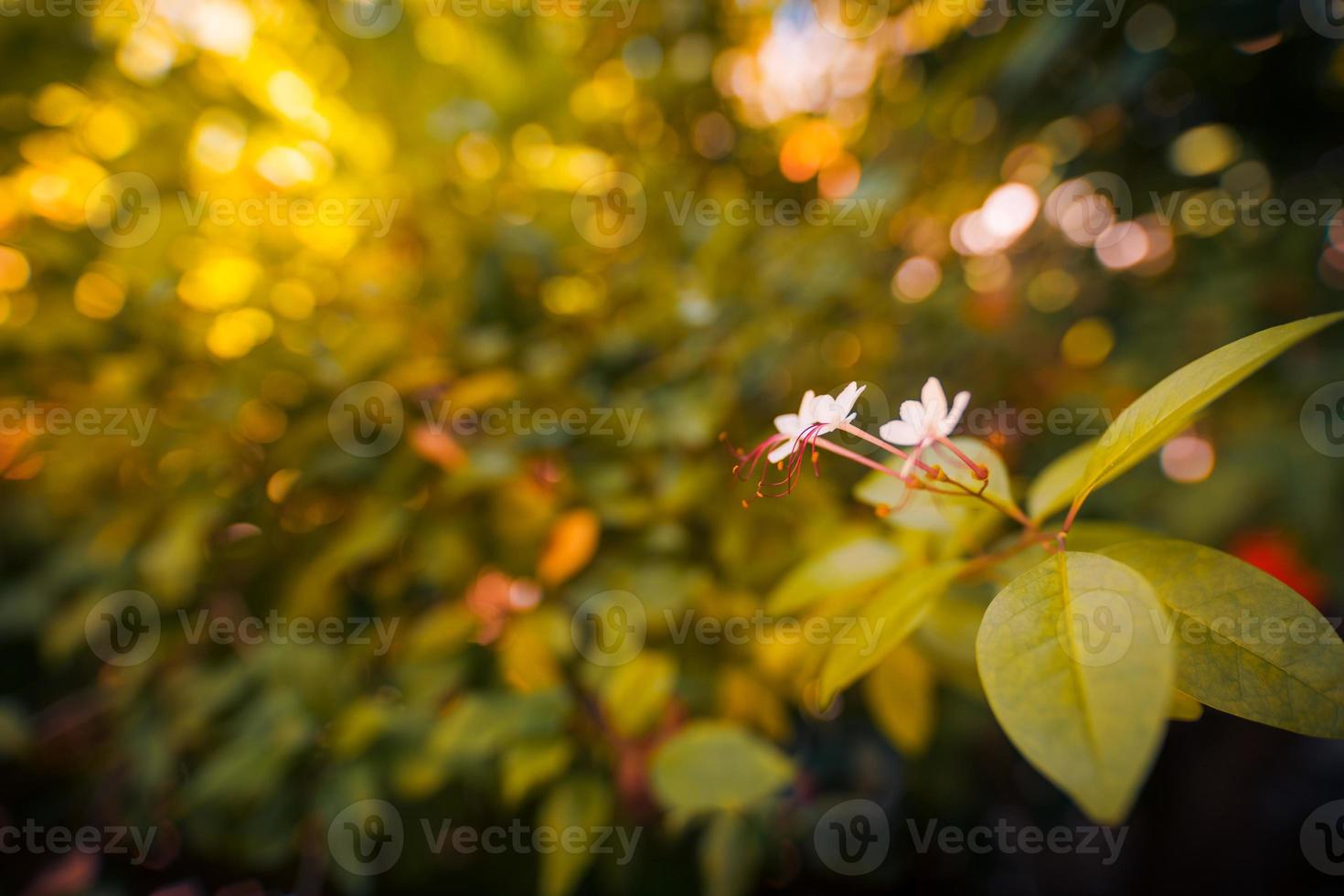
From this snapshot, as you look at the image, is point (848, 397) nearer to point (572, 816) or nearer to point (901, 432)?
point (901, 432)

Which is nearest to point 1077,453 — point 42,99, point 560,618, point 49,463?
point 560,618

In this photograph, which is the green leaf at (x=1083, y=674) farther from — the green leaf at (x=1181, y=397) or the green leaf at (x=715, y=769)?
the green leaf at (x=715, y=769)

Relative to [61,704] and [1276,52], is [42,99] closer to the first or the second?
[61,704]

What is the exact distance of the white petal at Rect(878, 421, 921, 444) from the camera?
1.43 ft

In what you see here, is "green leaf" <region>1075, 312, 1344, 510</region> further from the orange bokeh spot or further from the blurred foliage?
the orange bokeh spot

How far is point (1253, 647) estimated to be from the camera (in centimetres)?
36

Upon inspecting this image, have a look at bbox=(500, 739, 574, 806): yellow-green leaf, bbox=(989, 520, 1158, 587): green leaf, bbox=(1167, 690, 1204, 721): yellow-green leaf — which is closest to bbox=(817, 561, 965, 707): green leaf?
bbox=(989, 520, 1158, 587): green leaf

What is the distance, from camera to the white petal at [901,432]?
44 cm

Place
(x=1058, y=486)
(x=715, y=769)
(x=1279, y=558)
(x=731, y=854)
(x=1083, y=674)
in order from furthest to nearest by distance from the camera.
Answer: (x=1279, y=558), (x=731, y=854), (x=715, y=769), (x=1058, y=486), (x=1083, y=674)

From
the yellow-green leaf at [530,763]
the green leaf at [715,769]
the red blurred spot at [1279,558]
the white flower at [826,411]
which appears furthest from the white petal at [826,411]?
the red blurred spot at [1279,558]

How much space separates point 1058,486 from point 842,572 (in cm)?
19

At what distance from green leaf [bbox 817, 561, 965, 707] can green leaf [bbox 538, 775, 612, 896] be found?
428 millimetres

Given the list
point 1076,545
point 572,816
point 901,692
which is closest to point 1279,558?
point 901,692

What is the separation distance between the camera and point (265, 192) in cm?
119
